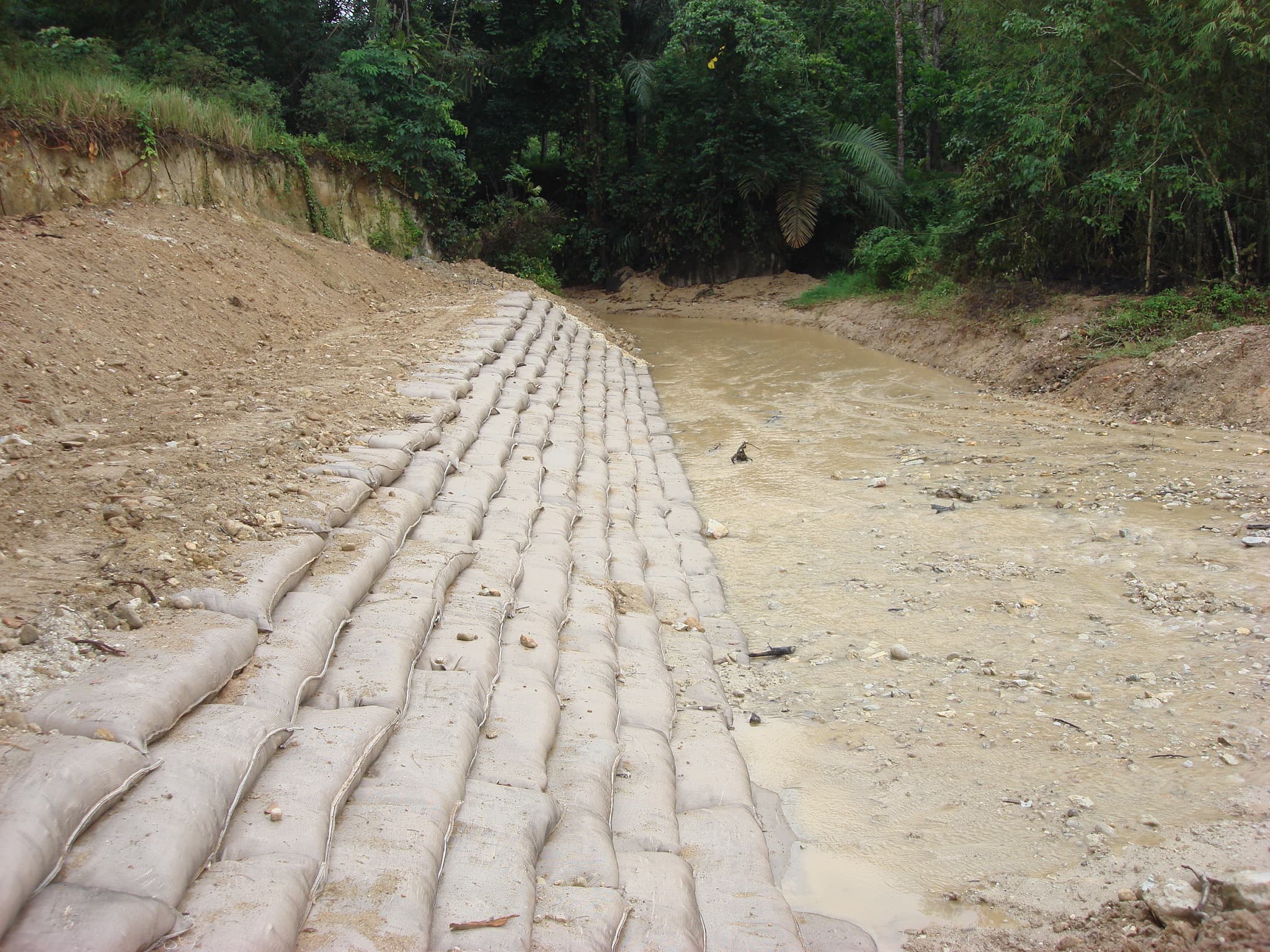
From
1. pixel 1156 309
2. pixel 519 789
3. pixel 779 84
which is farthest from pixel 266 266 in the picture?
pixel 779 84

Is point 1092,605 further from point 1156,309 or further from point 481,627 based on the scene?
point 1156,309

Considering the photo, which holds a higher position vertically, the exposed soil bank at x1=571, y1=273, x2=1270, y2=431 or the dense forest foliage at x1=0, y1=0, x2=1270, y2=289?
the dense forest foliage at x1=0, y1=0, x2=1270, y2=289

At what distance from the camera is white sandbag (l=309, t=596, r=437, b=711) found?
2.46m

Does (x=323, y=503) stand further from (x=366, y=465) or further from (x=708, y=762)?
(x=708, y=762)

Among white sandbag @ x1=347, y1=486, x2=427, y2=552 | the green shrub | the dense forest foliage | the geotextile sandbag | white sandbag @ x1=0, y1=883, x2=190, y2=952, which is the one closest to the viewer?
white sandbag @ x1=0, y1=883, x2=190, y2=952

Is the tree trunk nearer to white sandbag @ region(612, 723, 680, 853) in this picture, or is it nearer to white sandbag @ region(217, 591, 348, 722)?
white sandbag @ region(612, 723, 680, 853)

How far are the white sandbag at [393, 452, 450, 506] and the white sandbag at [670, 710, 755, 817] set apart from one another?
144cm

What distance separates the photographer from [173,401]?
4.61 metres

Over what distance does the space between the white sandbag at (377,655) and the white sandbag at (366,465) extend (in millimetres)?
847

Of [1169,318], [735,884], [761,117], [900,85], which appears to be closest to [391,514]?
[735,884]

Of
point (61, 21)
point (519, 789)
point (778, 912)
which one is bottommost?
point (778, 912)

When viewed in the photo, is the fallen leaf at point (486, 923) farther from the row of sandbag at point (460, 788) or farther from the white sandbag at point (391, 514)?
the white sandbag at point (391, 514)

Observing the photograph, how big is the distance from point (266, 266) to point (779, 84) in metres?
9.85

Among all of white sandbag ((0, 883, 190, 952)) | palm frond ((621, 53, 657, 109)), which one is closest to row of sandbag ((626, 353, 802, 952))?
white sandbag ((0, 883, 190, 952))
